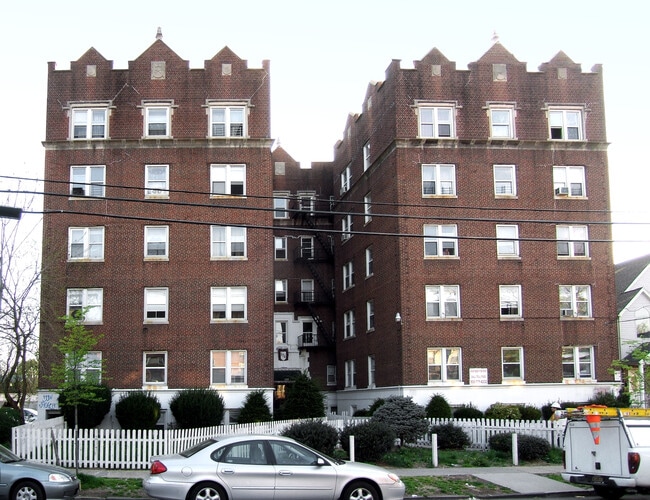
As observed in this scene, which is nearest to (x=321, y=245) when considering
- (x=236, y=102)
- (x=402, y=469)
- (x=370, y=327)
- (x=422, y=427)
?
(x=370, y=327)

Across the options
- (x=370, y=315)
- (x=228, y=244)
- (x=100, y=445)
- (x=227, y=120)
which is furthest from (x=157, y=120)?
(x=100, y=445)

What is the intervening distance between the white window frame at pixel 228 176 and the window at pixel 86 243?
222 inches

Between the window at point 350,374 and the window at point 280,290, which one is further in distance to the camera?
the window at point 280,290

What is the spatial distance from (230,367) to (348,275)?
13.5 meters

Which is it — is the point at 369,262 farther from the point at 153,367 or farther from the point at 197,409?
the point at 197,409

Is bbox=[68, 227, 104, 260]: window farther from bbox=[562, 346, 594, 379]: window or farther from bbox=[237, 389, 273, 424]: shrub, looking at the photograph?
bbox=[562, 346, 594, 379]: window

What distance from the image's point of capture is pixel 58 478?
55.8ft

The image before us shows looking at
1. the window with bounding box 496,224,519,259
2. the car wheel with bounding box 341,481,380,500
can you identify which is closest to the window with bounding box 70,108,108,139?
the window with bounding box 496,224,519,259

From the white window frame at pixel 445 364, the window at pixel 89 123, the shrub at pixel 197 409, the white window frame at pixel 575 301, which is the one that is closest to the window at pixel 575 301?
the white window frame at pixel 575 301

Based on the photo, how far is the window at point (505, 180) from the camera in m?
39.1

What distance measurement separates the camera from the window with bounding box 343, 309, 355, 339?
155 ft

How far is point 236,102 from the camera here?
38.7m

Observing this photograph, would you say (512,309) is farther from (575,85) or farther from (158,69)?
(158,69)

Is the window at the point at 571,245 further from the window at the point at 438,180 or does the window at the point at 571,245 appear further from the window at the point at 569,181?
the window at the point at 438,180
